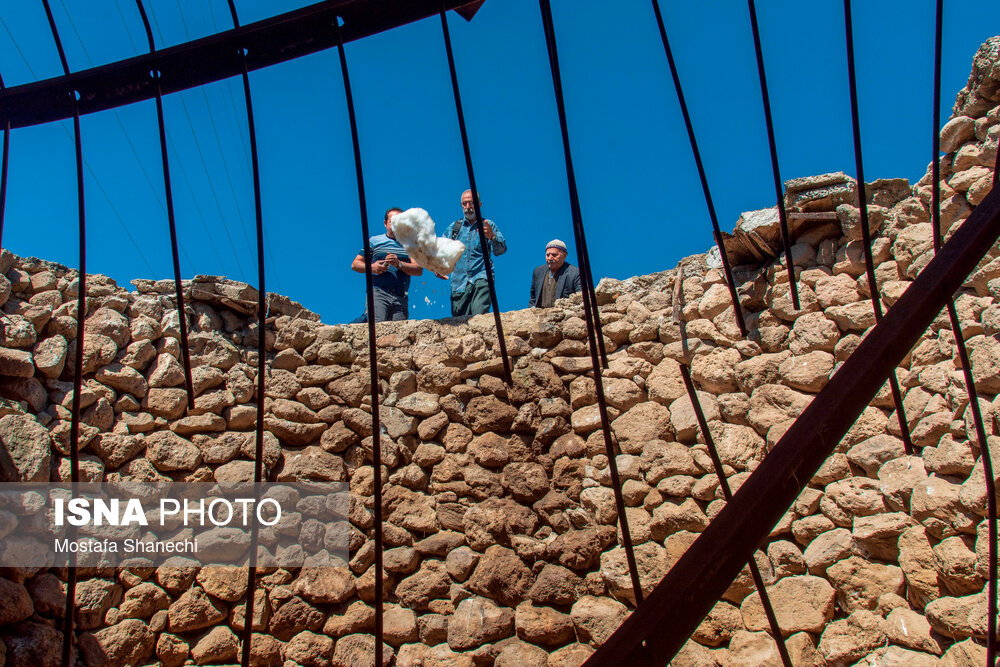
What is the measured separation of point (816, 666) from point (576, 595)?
124 centimetres

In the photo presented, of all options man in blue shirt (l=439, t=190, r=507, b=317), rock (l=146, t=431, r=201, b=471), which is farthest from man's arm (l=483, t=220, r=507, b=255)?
rock (l=146, t=431, r=201, b=471)

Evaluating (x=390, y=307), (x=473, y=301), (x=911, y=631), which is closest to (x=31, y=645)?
(x=390, y=307)

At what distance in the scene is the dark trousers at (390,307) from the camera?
16.5 feet

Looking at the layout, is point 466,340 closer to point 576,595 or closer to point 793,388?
point 576,595

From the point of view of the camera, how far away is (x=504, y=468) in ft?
13.6

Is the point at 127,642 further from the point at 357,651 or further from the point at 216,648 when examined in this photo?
the point at 357,651

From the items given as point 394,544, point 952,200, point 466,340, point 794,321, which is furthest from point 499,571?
point 952,200

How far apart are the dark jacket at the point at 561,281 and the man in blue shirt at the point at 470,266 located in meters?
0.49

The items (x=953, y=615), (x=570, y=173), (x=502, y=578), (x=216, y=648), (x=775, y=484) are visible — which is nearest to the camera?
(x=775, y=484)

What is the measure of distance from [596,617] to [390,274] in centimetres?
286

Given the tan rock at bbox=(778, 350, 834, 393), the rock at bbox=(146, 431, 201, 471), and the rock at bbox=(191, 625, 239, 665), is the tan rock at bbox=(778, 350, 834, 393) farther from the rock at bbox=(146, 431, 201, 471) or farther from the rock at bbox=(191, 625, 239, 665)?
the rock at bbox=(146, 431, 201, 471)

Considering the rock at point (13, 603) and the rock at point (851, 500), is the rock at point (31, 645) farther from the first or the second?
the rock at point (851, 500)

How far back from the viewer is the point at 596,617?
3461 millimetres

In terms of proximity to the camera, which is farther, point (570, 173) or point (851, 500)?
point (851, 500)
